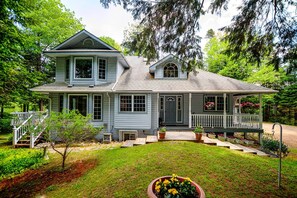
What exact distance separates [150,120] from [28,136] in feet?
25.5

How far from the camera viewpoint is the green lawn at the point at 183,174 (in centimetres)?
445

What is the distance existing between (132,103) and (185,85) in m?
4.10

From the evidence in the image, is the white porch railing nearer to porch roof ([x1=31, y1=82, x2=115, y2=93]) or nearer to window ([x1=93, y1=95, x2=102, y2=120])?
porch roof ([x1=31, y1=82, x2=115, y2=93])

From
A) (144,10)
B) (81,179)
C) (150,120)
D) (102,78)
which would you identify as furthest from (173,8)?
(102,78)

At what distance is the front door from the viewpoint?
42.8 ft

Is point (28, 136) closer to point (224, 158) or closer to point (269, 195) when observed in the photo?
point (224, 158)

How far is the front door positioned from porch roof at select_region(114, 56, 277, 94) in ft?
4.99

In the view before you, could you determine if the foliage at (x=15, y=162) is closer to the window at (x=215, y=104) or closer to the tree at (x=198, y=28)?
the tree at (x=198, y=28)

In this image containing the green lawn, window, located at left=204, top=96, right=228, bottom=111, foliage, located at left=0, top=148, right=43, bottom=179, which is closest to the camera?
the green lawn

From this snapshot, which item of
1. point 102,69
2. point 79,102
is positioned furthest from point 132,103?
point 79,102

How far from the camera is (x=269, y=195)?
4297 mm

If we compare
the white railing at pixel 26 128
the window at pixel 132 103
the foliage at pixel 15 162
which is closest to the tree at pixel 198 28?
the window at pixel 132 103

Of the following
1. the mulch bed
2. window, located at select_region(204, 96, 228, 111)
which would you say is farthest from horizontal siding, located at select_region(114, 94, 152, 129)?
window, located at select_region(204, 96, 228, 111)

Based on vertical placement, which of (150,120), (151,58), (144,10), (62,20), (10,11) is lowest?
(150,120)
